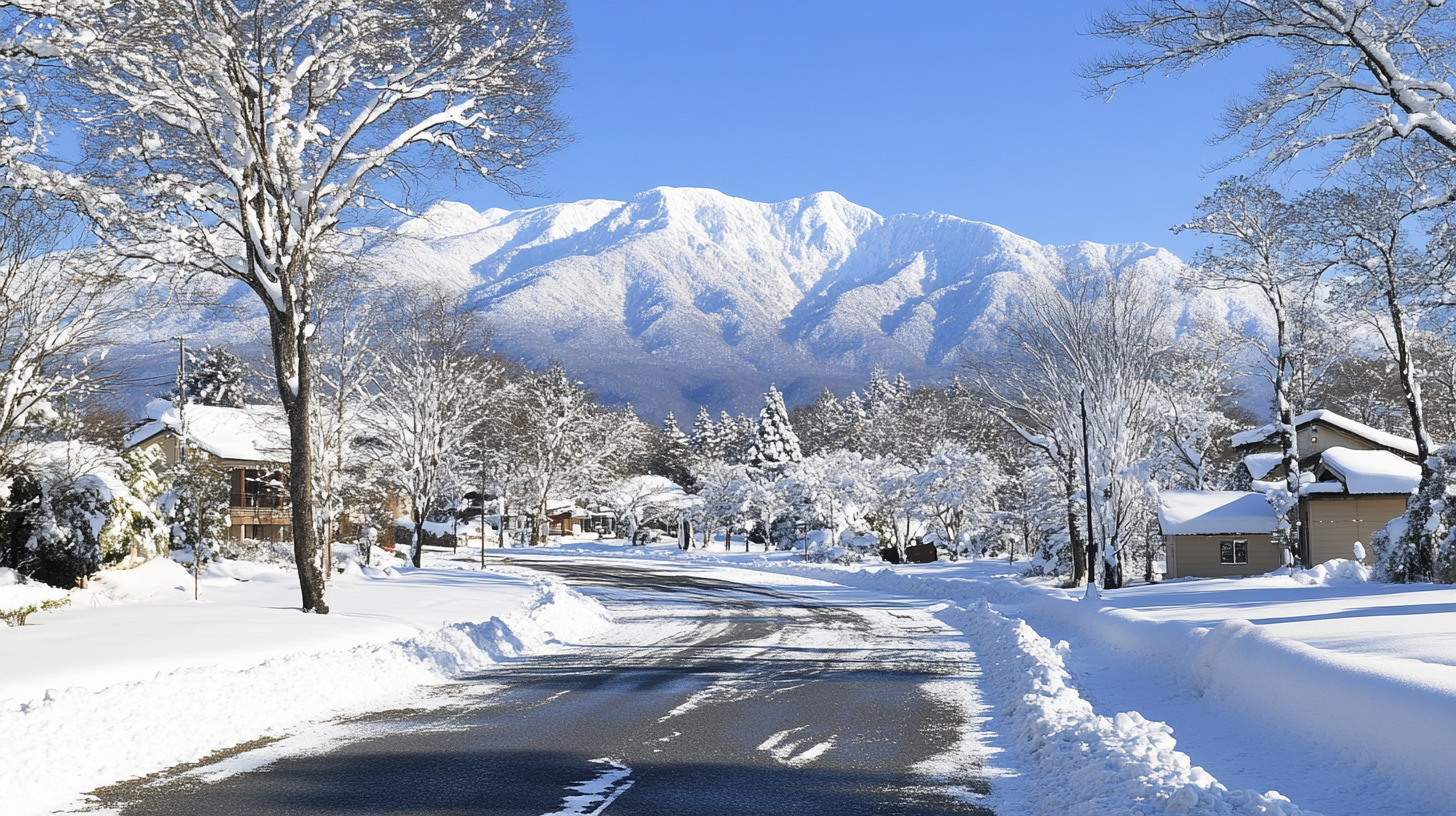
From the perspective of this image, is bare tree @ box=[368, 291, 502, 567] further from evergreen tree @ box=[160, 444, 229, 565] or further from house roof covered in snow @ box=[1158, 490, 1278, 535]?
house roof covered in snow @ box=[1158, 490, 1278, 535]

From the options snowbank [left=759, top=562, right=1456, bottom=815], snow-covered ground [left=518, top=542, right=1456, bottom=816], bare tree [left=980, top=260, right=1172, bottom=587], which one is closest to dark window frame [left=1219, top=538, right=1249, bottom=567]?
bare tree [left=980, top=260, right=1172, bottom=587]

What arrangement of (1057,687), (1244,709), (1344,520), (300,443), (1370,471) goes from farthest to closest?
(1344,520) → (1370,471) → (300,443) → (1057,687) → (1244,709)

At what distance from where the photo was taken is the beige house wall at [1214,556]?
42.2 m

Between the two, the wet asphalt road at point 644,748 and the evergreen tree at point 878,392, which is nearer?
the wet asphalt road at point 644,748

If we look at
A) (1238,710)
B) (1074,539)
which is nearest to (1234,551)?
(1074,539)

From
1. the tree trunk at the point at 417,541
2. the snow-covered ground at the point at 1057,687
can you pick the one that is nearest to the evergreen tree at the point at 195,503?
the snow-covered ground at the point at 1057,687

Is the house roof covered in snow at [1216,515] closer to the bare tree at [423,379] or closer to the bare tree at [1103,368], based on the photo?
the bare tree at [1103,368]

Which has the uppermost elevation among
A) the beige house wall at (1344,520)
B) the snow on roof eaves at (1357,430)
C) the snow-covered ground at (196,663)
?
the snow on roof eaves at (1357,430)

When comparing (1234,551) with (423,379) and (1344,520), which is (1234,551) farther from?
(423,379)

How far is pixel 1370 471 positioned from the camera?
39844 mm

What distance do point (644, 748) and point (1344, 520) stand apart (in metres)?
39.9

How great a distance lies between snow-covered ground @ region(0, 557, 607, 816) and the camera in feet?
27.2

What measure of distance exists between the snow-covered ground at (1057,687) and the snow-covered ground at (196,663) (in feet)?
0.12

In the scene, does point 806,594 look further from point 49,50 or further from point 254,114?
point 49,50
